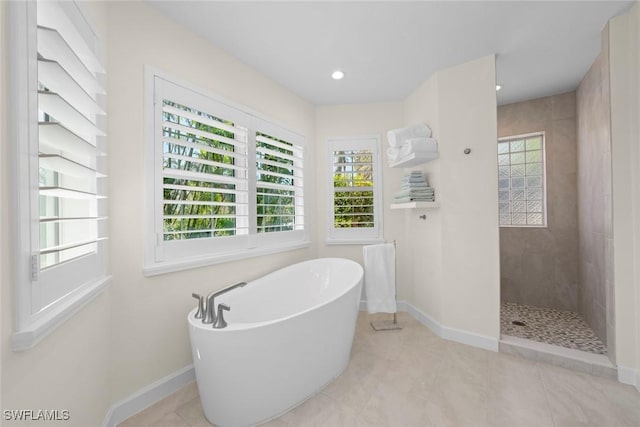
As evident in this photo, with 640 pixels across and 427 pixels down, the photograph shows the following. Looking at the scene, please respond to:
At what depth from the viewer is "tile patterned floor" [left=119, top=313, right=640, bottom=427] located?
5.32 ft

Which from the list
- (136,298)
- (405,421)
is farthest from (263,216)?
(405,421)

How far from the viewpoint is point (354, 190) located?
11.6 ft

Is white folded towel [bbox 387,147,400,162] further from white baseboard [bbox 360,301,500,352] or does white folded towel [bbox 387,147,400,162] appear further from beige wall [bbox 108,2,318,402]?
beige wall [bbox 108,2,318,402]

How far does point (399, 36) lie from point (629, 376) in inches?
115

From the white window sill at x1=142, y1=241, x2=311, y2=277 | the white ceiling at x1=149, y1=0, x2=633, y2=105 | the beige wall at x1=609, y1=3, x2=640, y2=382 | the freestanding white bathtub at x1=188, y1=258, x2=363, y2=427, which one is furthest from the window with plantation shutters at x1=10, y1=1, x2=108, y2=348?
the beige wall at x1=609, y1=3, x2=640, y2=382

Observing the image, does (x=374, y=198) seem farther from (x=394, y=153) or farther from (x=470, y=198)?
(x=470, y=198)

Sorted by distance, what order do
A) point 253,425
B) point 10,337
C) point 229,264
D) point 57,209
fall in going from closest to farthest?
1. point 10,337
2. point 57,209
3. point 253,425
4. point 229,264

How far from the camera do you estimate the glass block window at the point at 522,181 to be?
11.1ft

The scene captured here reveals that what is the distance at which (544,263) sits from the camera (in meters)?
3.30

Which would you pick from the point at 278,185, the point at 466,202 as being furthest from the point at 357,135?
the point at 466,202

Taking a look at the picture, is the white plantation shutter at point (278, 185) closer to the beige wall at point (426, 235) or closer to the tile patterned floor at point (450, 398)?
the beige wall at point (426, 235)

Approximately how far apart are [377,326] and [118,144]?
275cm

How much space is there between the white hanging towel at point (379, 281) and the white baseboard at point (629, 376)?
5.42ft

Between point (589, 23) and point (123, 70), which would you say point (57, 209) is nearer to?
point (123, 70)
